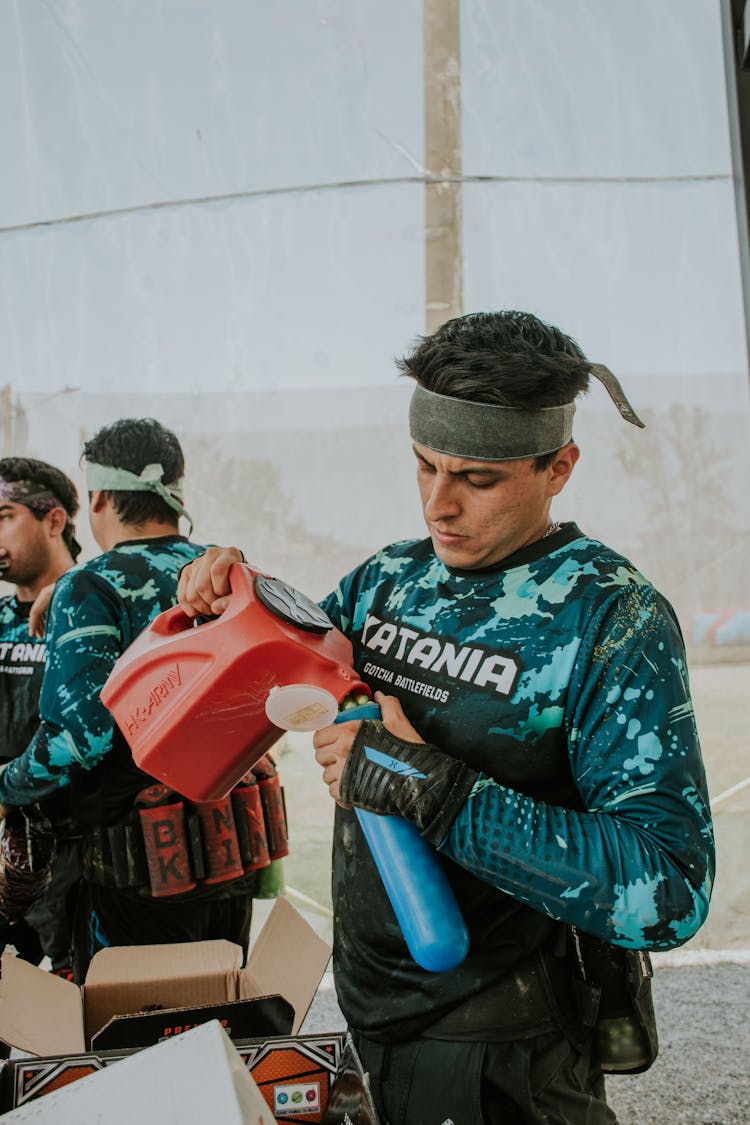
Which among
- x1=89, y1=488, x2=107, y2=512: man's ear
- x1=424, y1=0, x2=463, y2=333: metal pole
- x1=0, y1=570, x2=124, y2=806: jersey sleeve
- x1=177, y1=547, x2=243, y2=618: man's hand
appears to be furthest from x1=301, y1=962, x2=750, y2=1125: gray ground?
x1=424, y1=0, x2=463, y2=333: metal pole

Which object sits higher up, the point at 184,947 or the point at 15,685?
the point at 15,685

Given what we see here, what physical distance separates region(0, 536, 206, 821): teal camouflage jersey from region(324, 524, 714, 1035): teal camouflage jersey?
955 mm

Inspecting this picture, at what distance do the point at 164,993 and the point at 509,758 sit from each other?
0.72 m

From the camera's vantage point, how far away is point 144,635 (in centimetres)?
141

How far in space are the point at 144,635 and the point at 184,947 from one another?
21.7 inches

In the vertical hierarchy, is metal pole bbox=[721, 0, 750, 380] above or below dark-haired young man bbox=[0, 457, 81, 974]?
above

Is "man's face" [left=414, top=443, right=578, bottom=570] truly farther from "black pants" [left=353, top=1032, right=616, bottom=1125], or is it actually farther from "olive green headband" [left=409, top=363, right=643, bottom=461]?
"black pants" [left=353, top=1032, right=616, bottom=1125]

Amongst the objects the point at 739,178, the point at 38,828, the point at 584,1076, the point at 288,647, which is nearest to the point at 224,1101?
the point at 288,647

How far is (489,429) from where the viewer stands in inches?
49.8

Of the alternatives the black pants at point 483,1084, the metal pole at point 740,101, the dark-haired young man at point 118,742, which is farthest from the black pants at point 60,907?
the metal pole at point 740,101

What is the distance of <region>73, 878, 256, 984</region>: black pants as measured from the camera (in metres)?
2.32

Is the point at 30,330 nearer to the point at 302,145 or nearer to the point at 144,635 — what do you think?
the point at 302,145

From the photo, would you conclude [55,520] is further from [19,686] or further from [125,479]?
[125,479]

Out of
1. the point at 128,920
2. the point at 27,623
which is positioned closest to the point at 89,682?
the point at 128,920
